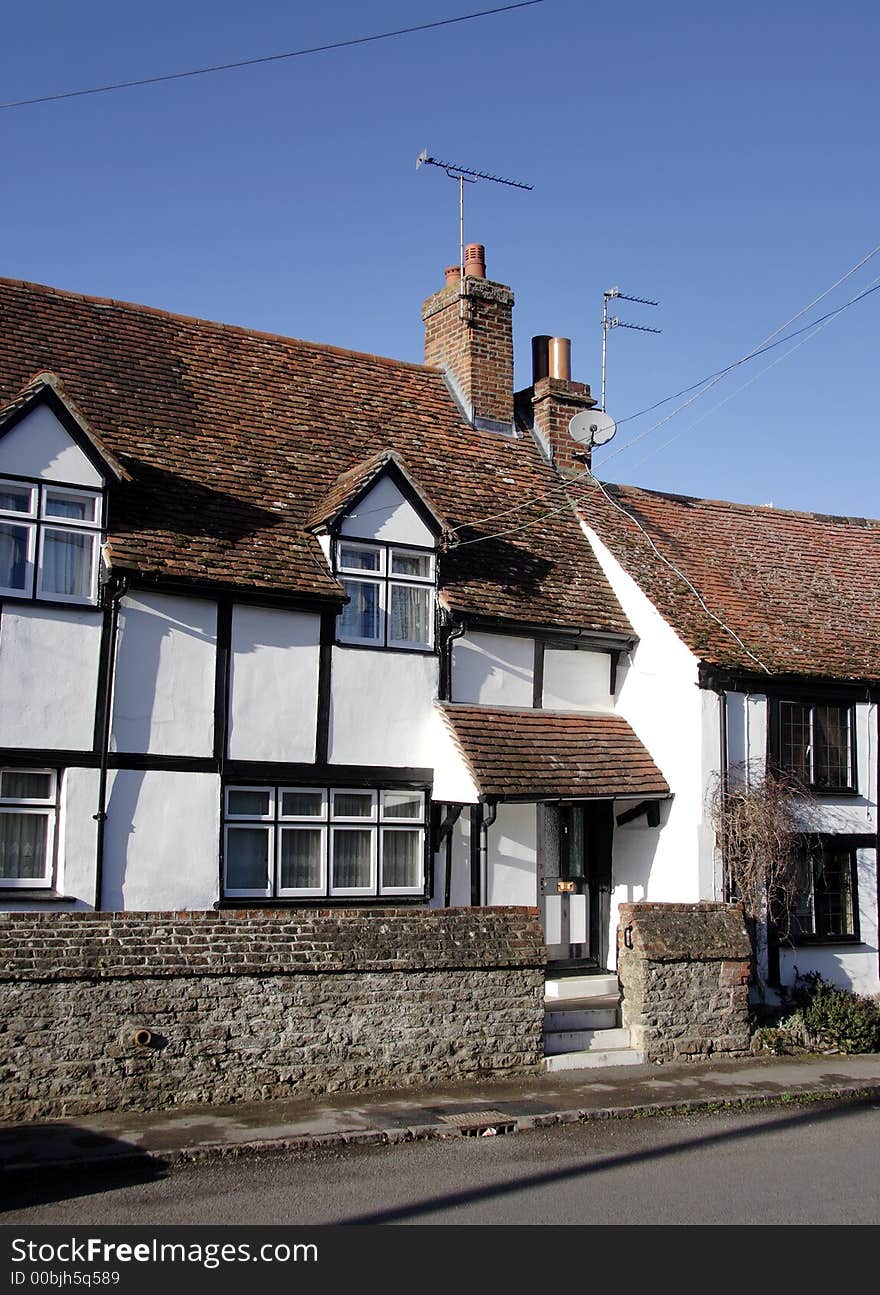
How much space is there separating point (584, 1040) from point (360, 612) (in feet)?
18.0

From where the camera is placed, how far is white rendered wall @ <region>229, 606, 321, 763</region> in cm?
1388

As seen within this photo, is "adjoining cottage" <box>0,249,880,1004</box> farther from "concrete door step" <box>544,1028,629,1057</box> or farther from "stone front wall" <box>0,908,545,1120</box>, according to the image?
"concrete door step" <box>544,1028,629,1057</box>

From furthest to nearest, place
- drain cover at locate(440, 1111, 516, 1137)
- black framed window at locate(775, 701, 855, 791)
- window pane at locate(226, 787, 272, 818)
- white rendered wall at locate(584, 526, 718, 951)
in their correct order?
black framed window at locate(775, 701, 855, 791), white rendered wall at locate(584, 526, 718, 951), window pane at locate(226, 787, 272, 818), drain cover at locate(440, 1111, 516, 1137)

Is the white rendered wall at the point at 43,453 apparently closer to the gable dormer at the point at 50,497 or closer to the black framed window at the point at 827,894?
the gable dormer at the point at 50,497

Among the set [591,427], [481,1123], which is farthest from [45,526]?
[591,427]

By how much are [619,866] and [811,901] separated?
255 cm

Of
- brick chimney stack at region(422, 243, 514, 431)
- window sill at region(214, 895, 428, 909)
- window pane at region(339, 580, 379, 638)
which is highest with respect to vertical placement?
brick chimney stack at region(422, 243, 514, 431)

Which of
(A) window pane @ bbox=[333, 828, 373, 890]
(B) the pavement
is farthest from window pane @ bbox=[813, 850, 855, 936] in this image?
(A) window pane @ bbox=[333, 828, 373, 890]

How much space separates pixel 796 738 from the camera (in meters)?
16.7

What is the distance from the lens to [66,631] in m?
13.0

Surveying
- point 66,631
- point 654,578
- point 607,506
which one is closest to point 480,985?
point 66,631

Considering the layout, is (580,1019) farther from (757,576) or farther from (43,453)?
(43,453)

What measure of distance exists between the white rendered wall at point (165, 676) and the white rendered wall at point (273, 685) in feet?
1.01

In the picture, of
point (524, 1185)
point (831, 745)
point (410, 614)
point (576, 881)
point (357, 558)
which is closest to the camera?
point (524, 1185)
